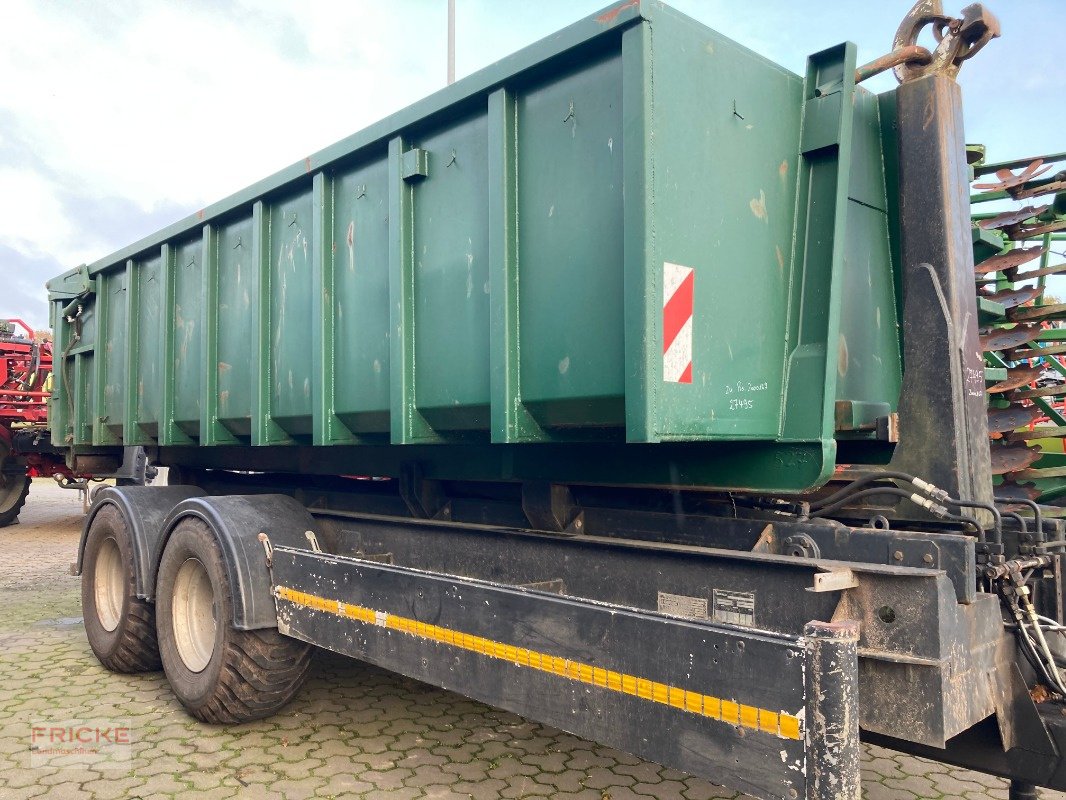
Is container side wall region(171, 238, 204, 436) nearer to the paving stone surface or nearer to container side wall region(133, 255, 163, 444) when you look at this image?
container side wall region(133, 255, 163, 444)

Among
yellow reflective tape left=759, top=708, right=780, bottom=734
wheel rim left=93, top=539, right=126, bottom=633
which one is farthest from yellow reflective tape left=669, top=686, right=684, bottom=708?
wheel rim left=93, top=539, right=126, bottom=633

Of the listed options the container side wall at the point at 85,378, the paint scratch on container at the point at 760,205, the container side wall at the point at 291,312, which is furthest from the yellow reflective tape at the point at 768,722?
the container side wall at the point at 85,378

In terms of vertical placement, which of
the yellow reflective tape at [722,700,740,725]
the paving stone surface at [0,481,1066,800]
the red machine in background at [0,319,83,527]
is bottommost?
the paving stone surface at [0,481,1066,800]

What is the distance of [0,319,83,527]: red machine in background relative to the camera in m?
12.5

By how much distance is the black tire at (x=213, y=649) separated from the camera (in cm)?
395

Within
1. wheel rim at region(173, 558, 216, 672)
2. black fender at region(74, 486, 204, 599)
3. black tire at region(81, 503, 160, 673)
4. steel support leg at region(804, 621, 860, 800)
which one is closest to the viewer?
steel support leg at region(804, 621, 860, 800)

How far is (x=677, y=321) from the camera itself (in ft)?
8.07

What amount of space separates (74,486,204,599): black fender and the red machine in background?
802 cm

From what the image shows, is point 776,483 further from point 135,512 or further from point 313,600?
point 135,512

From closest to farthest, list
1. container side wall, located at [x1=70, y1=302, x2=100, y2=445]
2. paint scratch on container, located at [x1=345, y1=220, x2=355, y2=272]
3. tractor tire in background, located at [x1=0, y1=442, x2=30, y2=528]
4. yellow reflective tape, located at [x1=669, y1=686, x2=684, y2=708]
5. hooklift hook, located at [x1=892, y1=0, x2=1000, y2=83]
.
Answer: yellow reflective tape, located at [x1=669, y1=686, x2=684, y2=708], hooklift hook, located at [x1=892, y1=0, x2=1000, y2=83], paint scratch on container, located at [x1=345, y1=220, x2=355, y2=272], container side wall, located at [x1=70, y1=302, x2=100, y2=445], tractor tire in background, located at [x1=0, y1=442, x2=30, y2=528]

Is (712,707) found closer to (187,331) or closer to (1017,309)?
(1017,309)

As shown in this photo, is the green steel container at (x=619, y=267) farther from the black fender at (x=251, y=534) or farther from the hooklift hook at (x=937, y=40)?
the black fender at (x=251, y=534)

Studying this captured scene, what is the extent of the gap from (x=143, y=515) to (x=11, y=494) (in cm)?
1007

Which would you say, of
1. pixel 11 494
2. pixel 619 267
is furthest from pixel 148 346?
pixel 11 494
